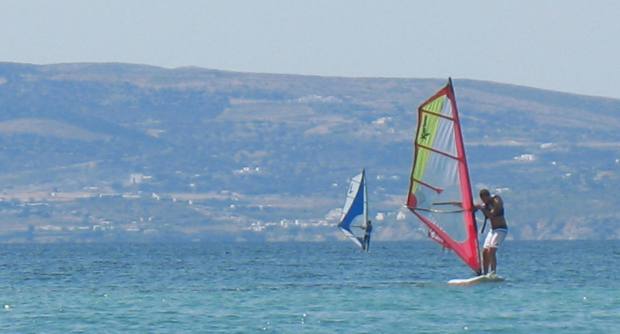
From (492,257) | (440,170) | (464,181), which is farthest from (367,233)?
(440,170)

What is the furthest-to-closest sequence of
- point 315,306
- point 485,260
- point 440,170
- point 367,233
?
point 367,233
point 485,260
point 440,170
point 315,306

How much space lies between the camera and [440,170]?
5456 cm

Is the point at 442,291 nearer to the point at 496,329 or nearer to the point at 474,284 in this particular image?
the point at 474,284

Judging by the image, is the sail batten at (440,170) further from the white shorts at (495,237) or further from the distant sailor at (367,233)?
the distant sailor at (367,233)

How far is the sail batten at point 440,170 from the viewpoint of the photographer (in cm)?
5425

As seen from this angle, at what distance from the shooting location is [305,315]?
49656 millimetres

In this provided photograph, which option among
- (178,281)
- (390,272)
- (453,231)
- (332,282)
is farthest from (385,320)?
(390,272)

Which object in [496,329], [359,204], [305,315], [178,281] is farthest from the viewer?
[359,204]

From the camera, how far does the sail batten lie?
5425cm

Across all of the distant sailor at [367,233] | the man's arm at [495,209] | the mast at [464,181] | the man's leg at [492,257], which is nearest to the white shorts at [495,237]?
the man's leg at [492,257]

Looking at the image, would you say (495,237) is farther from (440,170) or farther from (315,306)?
(315,306)

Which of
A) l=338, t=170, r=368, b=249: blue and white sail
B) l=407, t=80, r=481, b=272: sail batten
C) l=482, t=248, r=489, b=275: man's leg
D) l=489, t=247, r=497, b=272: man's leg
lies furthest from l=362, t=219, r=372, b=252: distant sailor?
l=407, t=80, r=481, b=272: sail batten

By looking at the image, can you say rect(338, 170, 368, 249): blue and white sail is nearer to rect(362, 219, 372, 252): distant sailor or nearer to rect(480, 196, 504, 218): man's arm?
rect(362, 219, 372, 252): distant sailor

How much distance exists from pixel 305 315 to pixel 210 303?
21.2ft
